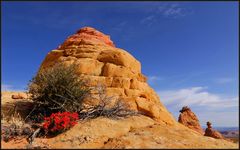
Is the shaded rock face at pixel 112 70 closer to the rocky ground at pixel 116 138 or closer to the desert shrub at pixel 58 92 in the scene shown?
the desert shrub at pixel 58 92

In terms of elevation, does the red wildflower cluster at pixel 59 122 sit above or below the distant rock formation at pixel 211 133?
above

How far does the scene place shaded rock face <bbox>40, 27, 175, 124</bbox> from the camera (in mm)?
15367

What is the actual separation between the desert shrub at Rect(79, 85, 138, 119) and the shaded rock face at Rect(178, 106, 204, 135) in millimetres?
20982

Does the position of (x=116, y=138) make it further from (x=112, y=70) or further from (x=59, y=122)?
(x=112, y=70)

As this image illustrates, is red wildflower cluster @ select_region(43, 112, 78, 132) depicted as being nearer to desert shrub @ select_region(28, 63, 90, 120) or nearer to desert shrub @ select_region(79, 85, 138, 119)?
desert shrub @ select_region(79, 85, 138, 119)

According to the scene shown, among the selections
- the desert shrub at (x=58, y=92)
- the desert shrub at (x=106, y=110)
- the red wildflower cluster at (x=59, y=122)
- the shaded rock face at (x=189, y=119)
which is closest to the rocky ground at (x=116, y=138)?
the red wildflower cluster at (x=59, y=122)

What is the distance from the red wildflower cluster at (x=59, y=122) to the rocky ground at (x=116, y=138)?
0.28m

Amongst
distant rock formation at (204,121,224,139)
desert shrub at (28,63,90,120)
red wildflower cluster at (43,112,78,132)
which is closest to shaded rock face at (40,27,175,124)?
desert shrub at (28,63,90,120)

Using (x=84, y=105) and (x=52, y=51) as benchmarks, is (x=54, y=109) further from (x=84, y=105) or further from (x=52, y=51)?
(x=52, y=51)

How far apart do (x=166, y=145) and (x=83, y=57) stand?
10.8 m

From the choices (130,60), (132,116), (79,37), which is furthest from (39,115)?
(79,37)

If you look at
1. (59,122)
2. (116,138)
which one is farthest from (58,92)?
(116,138)

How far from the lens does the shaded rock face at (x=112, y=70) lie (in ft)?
50.4

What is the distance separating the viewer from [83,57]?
1870cm
